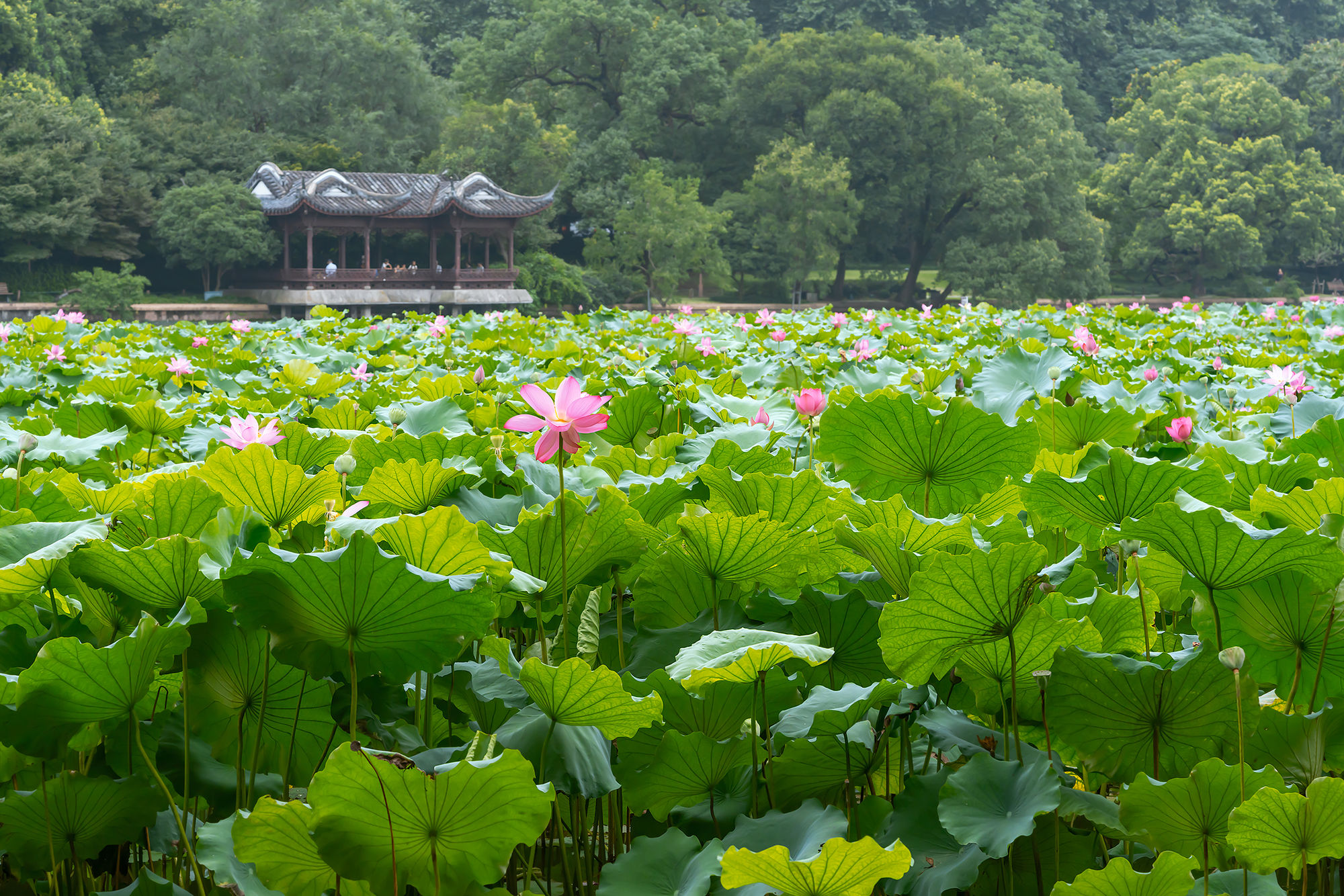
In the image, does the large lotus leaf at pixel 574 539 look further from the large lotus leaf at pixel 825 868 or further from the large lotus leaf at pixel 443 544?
the large lotus leaf at pixel 825 868

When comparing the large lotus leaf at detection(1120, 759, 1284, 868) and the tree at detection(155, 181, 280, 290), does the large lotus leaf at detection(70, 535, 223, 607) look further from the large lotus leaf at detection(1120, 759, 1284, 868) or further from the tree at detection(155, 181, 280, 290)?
the tree at detection(155, 181, 280, 290)

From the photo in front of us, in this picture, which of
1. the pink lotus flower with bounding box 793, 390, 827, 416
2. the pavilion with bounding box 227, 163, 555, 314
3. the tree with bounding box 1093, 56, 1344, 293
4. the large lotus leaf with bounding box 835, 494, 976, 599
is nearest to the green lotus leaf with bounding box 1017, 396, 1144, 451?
the pink lotus flower with bounding box 793, 390, 827, 416

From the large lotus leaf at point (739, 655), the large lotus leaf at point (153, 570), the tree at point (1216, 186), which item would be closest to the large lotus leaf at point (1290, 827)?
the large lotus leaf at point (739, 655)

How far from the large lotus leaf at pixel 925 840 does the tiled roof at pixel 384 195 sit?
1895 cm

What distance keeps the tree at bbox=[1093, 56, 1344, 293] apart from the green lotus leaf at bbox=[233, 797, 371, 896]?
Answer: 25.7 m

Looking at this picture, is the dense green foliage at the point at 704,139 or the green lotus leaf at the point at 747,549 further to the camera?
the dense green foliage at the point at 704,139

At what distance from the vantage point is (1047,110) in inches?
901

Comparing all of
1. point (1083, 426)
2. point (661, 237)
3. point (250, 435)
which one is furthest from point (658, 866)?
point (661, 237)

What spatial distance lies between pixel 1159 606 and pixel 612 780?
516 millimetres

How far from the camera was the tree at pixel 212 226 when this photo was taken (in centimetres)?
1803

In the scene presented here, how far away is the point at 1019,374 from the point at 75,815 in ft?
5.50

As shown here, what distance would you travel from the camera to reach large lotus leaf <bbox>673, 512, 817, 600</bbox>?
0.70 m

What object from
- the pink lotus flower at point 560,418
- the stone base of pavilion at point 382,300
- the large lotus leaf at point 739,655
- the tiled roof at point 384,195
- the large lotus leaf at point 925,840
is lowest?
the stone base of pavilion at point 382,300

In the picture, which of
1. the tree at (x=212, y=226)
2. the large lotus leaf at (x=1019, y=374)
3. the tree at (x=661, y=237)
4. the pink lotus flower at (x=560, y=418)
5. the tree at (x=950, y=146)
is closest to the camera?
the pink lotus flower at (x=560, y=418)
